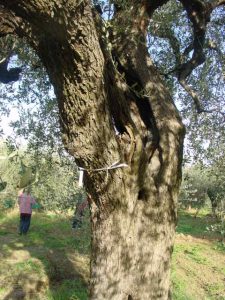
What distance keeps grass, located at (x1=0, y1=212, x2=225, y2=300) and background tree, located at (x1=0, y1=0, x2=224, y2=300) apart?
401 cm

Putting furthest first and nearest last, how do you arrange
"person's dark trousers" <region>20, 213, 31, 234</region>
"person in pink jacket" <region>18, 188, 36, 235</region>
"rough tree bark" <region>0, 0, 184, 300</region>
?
"person's dark trousers" <region>20, 213, 31, 234</region>
"person in pink jacket" <region>18, 188, 36, 235</region>
"rough tree bark" <region>0, 0, 184, 300</region>

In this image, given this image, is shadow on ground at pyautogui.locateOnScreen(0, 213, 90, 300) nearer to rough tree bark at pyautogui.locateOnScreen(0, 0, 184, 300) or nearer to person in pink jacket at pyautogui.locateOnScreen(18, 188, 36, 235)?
person in pink jacket at pyautogui.locateOnScreen(18, 188, 36, 235)

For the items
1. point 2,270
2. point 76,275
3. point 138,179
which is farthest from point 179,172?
point 2,270

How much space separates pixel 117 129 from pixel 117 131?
0.03 m

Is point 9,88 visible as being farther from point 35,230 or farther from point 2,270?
point 35,230

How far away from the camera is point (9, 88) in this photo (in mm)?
11727

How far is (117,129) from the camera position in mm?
6043

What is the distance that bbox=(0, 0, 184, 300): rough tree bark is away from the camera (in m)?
4.90

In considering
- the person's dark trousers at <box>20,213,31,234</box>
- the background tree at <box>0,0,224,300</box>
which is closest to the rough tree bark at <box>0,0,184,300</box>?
the background tree at <box>0,0,224,300</box>

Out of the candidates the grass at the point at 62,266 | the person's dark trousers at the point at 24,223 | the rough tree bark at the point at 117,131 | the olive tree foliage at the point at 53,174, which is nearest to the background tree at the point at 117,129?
the rough tree bark at the point at 117,131

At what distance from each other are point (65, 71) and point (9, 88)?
708 centimetres

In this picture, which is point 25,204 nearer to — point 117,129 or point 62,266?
point 62,266

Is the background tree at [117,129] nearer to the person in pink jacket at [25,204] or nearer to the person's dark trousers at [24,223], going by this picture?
the person in pink jacket at [25,204]

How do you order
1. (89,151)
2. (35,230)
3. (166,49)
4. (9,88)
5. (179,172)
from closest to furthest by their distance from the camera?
(89,151), (179,172), (166,49), (9,88), (35,230)
